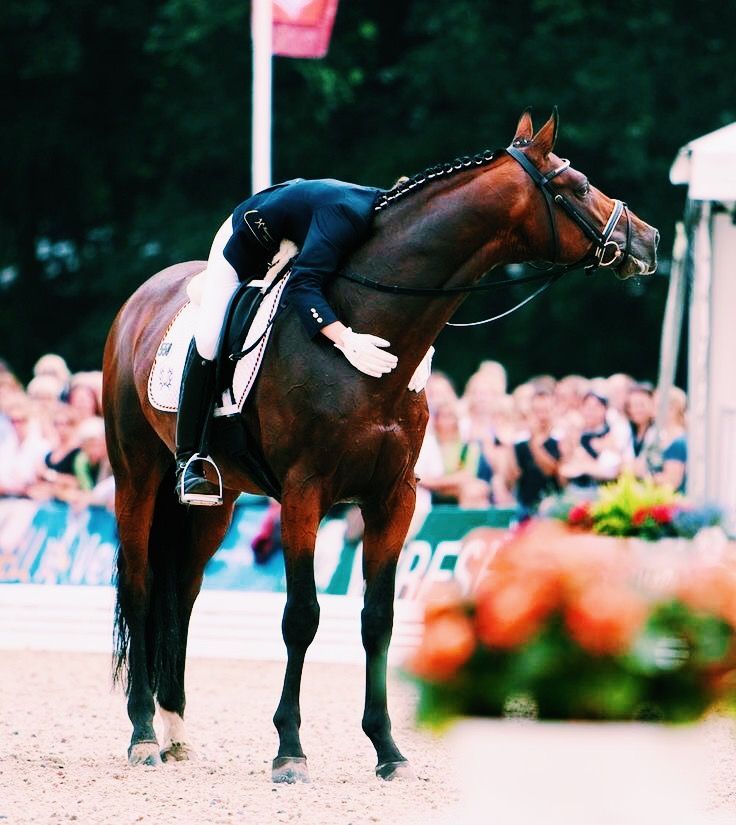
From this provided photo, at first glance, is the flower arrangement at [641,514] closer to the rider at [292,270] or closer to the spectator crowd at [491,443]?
the spectator crowd at [491,443]

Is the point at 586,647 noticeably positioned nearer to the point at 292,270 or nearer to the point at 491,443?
the point at 292,270

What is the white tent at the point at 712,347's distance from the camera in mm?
11453

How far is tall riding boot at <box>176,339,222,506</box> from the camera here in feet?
23.4

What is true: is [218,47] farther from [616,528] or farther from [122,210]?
[616,528]

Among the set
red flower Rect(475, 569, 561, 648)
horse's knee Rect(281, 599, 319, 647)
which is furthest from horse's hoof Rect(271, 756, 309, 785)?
red flower Rect(475, 569, 561, 648)

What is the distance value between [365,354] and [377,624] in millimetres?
1150

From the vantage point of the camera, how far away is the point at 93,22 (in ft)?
82.8

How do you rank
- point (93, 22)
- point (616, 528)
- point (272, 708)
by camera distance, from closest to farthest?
point (272, 708), point (616, 528), point (93, 22)

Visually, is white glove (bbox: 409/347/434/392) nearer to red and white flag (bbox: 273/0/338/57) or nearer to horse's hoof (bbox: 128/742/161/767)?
horse's hoof (bbox: 128/742/161/767)

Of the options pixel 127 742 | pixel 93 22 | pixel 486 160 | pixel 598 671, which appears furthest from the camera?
pixel 93 22

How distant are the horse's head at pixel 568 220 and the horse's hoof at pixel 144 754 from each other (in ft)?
9.20

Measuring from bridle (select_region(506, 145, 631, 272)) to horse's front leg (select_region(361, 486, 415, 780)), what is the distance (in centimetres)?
118

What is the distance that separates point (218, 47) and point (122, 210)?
374 cm

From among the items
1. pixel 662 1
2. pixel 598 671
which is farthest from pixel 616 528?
pixel 662 1
